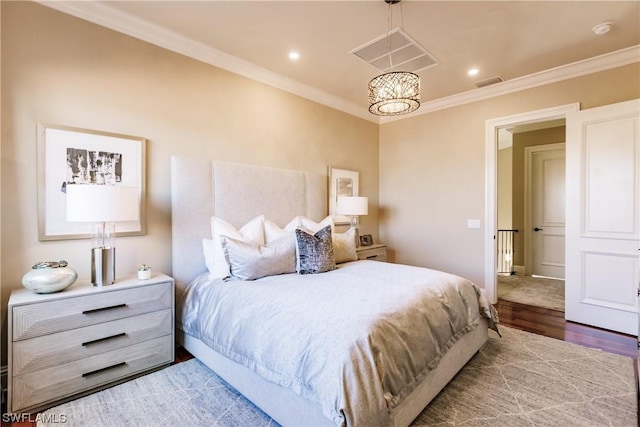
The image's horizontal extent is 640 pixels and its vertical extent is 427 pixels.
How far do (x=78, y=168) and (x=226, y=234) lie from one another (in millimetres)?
1225

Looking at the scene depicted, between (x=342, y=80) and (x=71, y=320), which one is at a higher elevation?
(x=342, y=80)

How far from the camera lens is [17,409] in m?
1.76

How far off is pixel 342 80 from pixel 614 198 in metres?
3.22

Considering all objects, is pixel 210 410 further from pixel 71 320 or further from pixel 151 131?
pixel 151 131

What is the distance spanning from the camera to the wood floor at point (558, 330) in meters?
2.72

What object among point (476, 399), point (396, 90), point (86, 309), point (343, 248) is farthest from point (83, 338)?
point (396, 90)

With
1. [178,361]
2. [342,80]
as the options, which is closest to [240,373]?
[178,361]

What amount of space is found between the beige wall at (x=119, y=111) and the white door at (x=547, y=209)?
4.89 meters

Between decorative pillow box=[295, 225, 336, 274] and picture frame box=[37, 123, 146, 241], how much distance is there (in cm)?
138

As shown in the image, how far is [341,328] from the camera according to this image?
1489 mm

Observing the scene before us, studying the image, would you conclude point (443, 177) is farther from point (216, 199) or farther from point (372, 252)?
point (216, 199)

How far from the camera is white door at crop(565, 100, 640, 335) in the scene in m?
3.00

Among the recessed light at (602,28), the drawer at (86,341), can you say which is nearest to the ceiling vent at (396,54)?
the recessed light at (602,28)

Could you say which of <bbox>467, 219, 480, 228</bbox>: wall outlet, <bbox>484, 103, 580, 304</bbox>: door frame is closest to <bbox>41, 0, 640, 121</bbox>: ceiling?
<bbox>484, 103, 580, 304</bbox>: door frame
